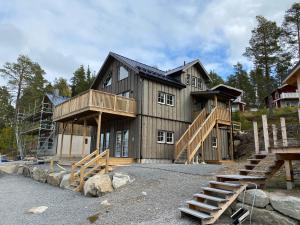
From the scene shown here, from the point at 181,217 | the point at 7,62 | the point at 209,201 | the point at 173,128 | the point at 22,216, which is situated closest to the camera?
the point at 181,217

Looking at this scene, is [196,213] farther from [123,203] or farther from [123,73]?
[123,73]

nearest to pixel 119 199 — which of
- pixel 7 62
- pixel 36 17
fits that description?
pixel 36 17

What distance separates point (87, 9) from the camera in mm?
14453

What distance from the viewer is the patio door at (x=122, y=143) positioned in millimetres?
18719

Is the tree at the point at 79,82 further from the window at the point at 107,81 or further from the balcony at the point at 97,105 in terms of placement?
the balcony at the point at 97,105

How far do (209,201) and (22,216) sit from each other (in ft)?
20.2

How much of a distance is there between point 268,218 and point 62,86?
181ft

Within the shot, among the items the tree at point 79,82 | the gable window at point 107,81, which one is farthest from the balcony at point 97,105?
the tree at point 79,82

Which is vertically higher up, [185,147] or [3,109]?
[3,109]

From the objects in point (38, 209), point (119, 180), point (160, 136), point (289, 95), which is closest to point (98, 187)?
point (119, 180)

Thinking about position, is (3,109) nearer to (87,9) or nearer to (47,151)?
(47,151)

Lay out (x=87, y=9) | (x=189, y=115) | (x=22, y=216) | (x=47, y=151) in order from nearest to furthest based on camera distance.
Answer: (x=22, y=216), (x=87, y=9), (x=189, y=115), (x=47, y=151)

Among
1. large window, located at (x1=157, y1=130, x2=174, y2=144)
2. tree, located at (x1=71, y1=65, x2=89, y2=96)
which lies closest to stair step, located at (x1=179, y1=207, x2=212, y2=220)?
large window, located at (x1=157, y1=130, x2=174, y2=144)

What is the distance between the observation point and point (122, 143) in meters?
19.1
